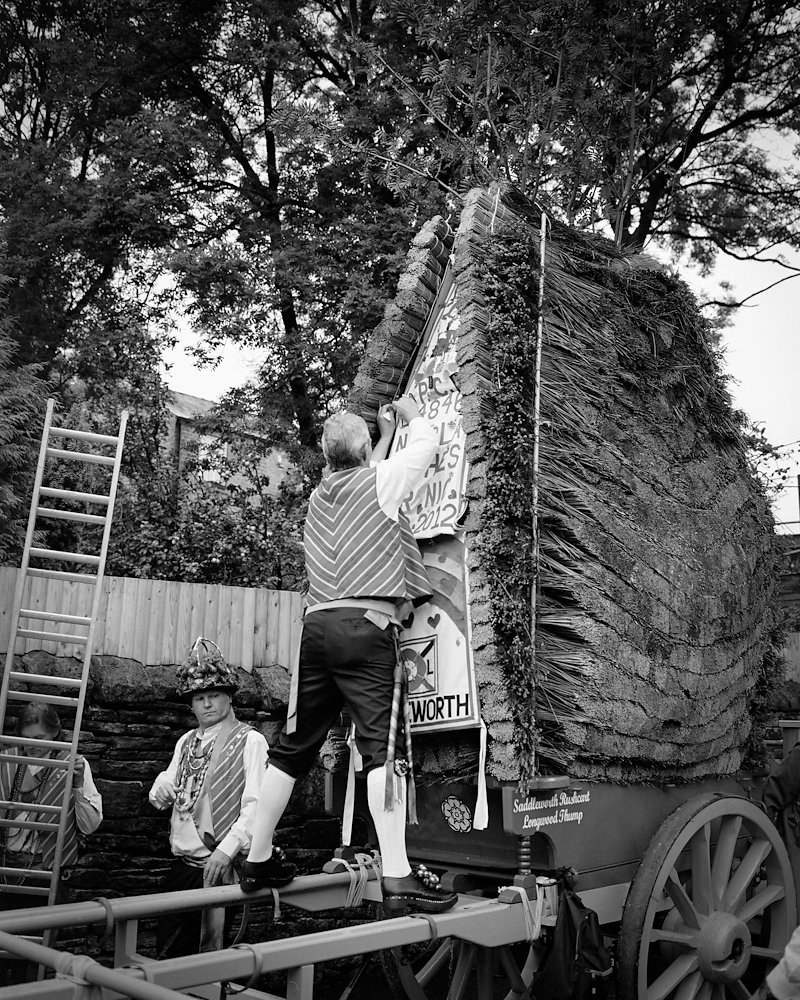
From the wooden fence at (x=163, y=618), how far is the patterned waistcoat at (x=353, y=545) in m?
1.84

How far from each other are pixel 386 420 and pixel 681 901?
82.8 inches

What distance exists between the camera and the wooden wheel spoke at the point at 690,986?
330 centimetres

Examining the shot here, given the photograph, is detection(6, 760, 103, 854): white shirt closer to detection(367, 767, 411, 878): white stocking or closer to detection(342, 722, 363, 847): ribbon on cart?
detection(342, 722, 363, 847): ribbon on cart

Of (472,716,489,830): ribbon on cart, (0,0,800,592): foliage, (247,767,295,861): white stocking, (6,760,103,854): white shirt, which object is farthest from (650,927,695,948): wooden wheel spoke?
(0,0,800,592): foliage

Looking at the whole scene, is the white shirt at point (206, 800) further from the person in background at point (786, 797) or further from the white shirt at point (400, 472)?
the person in background at point (786, 797)

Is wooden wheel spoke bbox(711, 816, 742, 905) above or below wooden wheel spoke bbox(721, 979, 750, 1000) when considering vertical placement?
above

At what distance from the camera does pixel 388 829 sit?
9.93 feet

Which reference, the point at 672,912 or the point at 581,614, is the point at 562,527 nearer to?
the point at 581,614

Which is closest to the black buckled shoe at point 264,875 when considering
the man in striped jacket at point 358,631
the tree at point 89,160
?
the man in striped jacket at point 358,631

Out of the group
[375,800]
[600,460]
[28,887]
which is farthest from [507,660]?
[28,887]

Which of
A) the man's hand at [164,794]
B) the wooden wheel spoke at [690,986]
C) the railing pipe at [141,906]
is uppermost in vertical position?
the man's hand at [164,794]

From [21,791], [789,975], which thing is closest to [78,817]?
[21,791]

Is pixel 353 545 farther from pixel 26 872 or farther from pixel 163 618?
pixel 163 618

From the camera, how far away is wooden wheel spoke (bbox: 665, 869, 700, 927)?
10.9 feet
